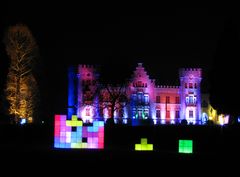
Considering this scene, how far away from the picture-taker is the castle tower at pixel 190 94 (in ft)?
211

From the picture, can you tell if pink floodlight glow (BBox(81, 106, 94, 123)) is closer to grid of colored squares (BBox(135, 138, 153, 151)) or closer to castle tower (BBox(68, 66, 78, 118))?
castle tower (BBox(68, 66, 78, 118))

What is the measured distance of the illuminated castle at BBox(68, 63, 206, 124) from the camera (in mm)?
63125

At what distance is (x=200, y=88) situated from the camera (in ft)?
223

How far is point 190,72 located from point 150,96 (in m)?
7.29

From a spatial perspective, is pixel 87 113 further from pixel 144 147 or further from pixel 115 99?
pixel 144 147

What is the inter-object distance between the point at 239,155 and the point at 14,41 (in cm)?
2543

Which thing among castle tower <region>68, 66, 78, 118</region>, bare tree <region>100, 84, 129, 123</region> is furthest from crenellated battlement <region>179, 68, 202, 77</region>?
castle tower <region>68, 66, 78, 118</region>

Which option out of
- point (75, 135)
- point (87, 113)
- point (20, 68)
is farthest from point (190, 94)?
point (75, 135)

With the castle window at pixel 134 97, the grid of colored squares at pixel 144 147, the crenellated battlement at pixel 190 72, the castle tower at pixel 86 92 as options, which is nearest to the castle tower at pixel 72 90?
the castle tower at pixel 86 92

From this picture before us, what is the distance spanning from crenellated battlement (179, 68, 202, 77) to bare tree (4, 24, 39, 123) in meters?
29.1

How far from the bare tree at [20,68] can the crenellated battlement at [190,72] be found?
95.5 feet

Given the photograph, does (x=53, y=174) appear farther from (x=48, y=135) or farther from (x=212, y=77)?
(x=212, y=77)

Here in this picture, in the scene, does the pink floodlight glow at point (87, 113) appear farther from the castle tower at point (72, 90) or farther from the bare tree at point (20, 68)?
→ the bare tree at point (20, 68)

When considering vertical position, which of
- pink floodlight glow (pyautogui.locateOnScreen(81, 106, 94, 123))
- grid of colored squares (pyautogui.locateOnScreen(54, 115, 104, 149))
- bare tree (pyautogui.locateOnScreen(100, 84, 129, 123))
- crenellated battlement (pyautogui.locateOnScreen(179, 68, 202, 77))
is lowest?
grid of colored squares (pyautogui.locateOnScreen(54, 115, 104, 149))
